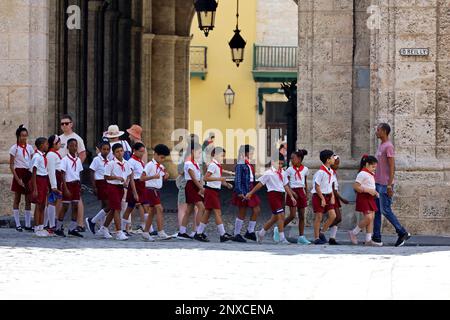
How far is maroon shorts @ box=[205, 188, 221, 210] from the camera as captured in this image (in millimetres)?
18141

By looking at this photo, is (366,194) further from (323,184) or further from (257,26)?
(257,26)

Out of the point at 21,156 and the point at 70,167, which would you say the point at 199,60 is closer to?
the point at 21,156

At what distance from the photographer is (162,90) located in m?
41.5

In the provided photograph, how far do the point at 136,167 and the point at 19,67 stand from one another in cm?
383

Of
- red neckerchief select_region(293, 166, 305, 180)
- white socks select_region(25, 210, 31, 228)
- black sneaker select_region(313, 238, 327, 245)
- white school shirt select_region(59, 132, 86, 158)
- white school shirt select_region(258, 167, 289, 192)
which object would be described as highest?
white school shirt select_region(59, 132, 86, 158)

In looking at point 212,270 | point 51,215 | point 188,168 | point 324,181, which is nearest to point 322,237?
point 324,181

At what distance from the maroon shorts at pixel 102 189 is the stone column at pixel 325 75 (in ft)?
11.4

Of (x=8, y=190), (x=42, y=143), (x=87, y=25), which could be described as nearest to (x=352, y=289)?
(x=42, y=143)

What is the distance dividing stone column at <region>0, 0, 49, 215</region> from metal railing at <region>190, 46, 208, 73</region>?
113 feet

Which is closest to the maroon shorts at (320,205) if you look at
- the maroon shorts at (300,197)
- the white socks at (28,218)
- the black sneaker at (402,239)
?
the maroon shorts at (300,197)

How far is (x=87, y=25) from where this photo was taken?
34.5 m

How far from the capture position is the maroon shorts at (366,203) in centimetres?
1780

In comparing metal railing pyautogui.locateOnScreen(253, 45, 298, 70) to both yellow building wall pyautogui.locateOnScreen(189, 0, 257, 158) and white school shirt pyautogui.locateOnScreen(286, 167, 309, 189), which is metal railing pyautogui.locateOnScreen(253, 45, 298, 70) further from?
white school shirt pyautogui.locateOnScreen(286, 167, 309, 189)

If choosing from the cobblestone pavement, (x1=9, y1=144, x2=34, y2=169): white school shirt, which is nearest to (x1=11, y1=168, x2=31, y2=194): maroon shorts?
(x1=9, y1=144, x2=34, y2=169): white school shirt
